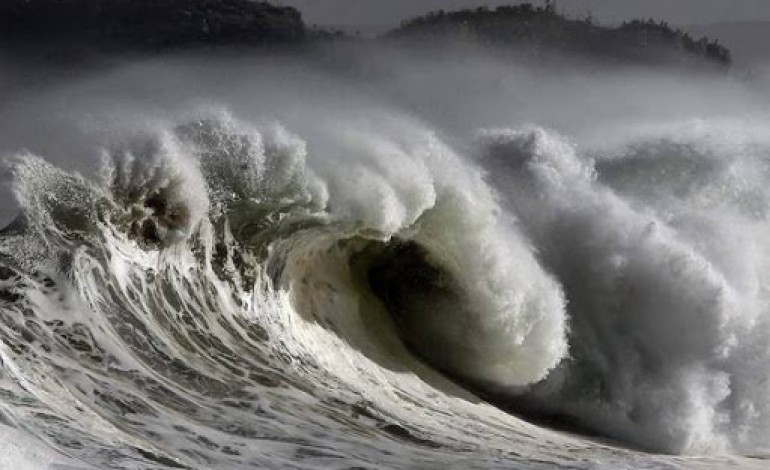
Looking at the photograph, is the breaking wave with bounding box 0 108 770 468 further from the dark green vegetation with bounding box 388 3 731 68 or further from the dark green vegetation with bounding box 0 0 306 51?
the dark green vegetation with bounding box 0 0 306 51

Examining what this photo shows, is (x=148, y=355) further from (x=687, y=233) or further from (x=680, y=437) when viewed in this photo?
(x=687, y=233)

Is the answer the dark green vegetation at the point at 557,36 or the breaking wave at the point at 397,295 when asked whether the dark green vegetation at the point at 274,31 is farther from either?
the breaking wave at the point at 397,295

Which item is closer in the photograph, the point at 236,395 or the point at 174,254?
the point at 236,395

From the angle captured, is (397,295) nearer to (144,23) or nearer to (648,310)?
(648,310)

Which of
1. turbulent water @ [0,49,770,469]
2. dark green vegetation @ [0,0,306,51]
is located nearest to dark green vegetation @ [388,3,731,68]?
dark green vegetation @ [0,0,306,51]

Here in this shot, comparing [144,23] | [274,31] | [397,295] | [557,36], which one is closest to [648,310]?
[397,295]

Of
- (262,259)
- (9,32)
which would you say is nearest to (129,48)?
(9,32)
